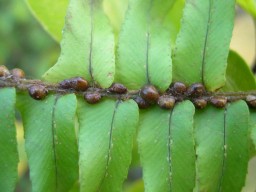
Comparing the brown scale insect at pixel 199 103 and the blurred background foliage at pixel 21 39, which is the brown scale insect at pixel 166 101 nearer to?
the brown scale insect at pixel 199 103

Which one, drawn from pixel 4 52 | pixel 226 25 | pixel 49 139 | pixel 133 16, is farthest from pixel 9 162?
pixel 4 52

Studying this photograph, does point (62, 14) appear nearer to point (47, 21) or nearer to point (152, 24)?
point (47, 21)

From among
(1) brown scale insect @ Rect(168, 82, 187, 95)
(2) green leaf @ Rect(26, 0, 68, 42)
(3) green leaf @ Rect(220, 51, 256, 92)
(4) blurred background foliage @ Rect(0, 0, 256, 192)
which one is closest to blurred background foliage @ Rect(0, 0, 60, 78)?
(4) blurred background foliage @ Rect(0, 0, 256, 192)

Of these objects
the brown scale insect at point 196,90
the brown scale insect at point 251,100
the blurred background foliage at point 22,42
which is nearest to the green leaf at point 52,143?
the brown scale insect at point 196,90

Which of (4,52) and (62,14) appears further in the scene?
(4,52)

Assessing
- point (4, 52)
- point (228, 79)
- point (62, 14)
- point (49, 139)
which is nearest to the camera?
point (49, 139)

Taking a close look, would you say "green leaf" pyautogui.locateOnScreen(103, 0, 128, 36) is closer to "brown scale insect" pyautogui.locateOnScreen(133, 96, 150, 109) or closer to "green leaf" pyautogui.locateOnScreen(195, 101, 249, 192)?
"brown scale insect" pyautogui.locateOnScreen(133, 96, 150, 109)

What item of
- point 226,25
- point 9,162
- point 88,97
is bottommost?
point 9,162
